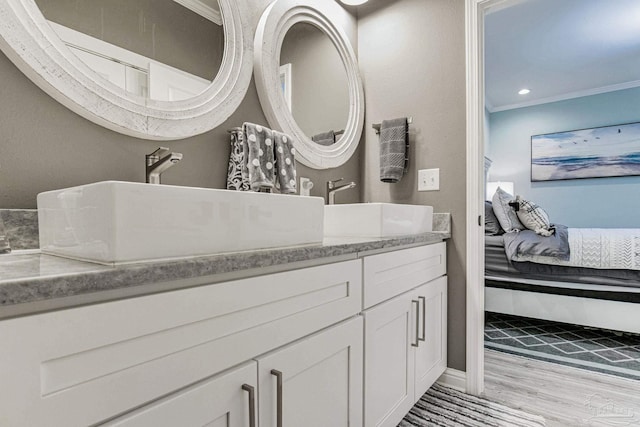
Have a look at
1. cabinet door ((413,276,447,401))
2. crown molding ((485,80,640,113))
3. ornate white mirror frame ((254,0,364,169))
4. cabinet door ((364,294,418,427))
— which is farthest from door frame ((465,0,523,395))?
crown molding ((485,80,640,113))

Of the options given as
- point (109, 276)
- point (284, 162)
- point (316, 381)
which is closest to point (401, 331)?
point (316, 381)

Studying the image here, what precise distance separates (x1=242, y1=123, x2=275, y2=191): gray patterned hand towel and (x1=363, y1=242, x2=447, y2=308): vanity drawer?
0.50m

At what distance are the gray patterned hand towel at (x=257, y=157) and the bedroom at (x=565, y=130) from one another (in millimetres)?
2132

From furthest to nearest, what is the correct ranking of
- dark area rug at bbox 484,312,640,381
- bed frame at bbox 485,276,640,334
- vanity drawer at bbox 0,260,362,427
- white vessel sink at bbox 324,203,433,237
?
bed frame at bbox 485,276,640,334
dark area rug at bbox 484,312,640,381
white vessel sink at bbox 324,203,433,237
vanity drawer at bbox 0,260,362,427

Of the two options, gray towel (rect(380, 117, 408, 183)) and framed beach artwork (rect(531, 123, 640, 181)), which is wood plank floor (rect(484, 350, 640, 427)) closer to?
gray towel (rect(380, 117, 408, 183))

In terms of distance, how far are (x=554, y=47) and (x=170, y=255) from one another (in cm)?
400

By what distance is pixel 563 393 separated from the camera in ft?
5.87

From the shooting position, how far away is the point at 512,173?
4895 millimetres

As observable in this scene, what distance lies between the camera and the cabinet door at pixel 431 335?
1.51 meters

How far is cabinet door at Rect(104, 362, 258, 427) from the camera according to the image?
1.90 ft

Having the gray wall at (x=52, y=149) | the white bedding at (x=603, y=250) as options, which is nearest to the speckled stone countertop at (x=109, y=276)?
the gray wall at (x=52, y=149)

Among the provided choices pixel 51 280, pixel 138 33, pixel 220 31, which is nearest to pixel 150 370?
pixel 51 280

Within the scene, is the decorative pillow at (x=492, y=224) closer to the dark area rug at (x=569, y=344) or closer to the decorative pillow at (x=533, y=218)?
the decorative pillow at (x=533, y=218)

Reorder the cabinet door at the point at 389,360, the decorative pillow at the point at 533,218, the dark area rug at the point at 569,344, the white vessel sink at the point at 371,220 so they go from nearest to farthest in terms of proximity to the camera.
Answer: the cabinet door at the point at 389,360 → the white vessel sink at the point at 371,220 → the dark area rug at the point at 569,344 → the decorative pillow at the point at 533,218
